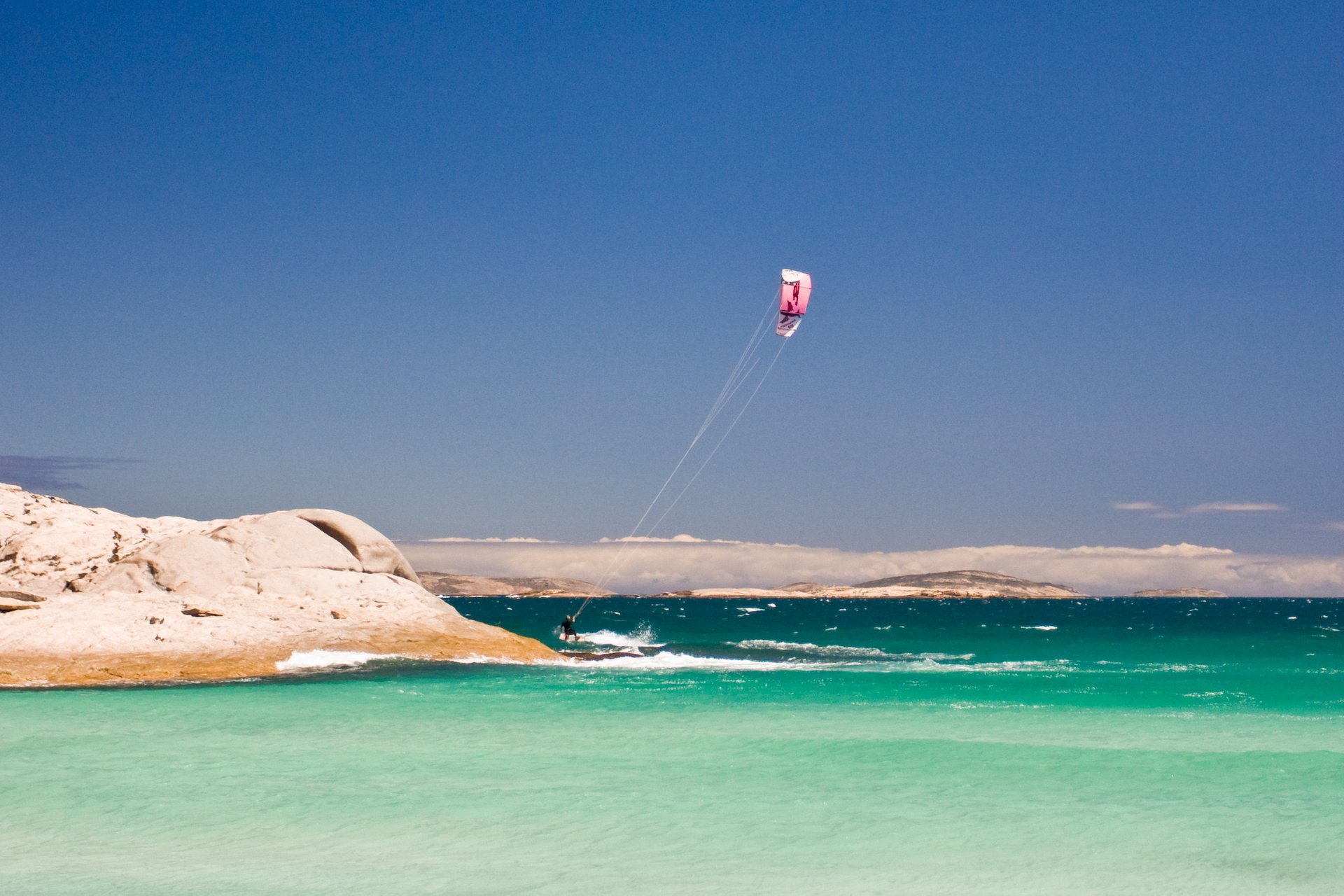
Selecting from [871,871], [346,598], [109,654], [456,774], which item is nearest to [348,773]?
[456,774]

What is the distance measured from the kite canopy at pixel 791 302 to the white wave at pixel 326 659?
15436mm

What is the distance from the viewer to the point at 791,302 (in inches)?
1105

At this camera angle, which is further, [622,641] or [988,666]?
[622,641]

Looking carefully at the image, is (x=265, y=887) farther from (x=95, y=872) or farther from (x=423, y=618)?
(x=423, y=618)

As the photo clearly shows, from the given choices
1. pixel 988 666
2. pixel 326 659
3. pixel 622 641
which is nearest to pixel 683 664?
pixel 988 666

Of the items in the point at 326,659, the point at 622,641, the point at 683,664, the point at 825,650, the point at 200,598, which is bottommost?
the point at 622,641

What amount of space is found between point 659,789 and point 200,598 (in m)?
22.0

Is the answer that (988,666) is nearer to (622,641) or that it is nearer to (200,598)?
(622,641)

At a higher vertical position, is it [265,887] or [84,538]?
[84,538]

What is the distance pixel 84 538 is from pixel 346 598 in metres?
9.11

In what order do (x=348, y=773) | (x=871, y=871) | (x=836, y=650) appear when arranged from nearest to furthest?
1. (x=871, y=871)
2. (x=348, y=773)
3. (x=836, y=650)

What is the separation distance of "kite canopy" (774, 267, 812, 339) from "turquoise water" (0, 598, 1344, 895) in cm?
928

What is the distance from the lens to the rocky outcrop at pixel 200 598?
29266 mm

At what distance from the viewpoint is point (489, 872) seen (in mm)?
11359
